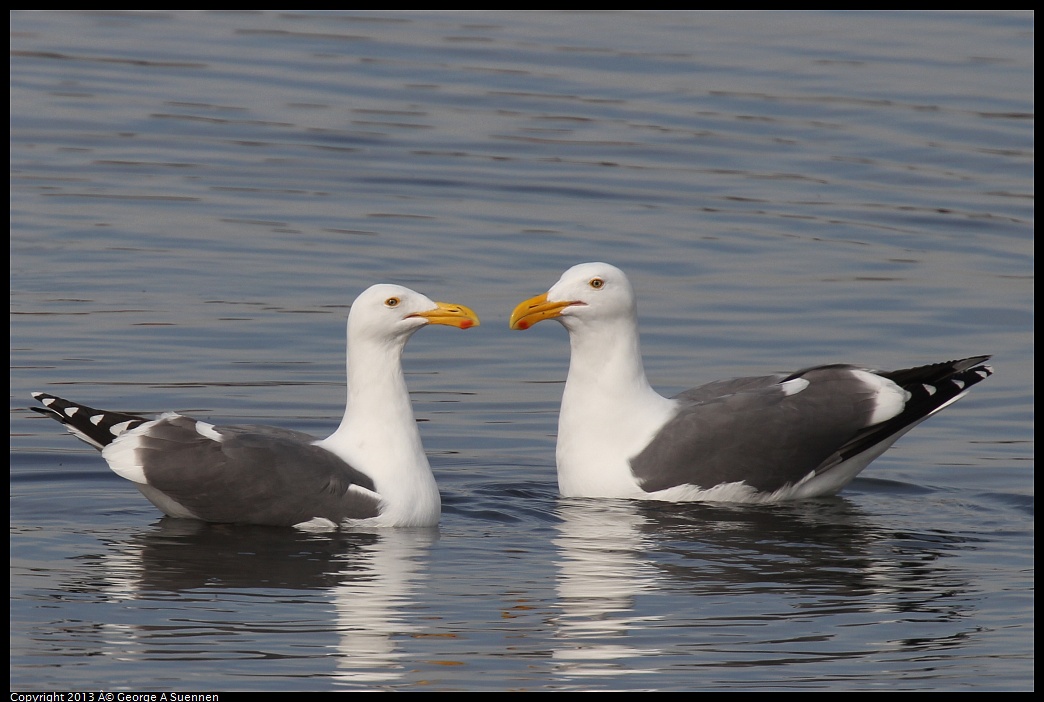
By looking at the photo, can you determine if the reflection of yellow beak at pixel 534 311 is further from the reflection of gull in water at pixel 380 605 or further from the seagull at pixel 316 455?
the reflection of gull in water at pixel 380 605

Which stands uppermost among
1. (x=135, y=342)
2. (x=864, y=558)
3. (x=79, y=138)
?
(x=79, y=138)

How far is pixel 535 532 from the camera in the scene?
442 inches

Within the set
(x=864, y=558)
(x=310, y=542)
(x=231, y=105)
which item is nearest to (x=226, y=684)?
(x=310, y=542)

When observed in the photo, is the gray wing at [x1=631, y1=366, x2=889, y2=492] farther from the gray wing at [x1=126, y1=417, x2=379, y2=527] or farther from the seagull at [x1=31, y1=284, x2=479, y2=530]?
the gray wing at [x1=126, y1=417, x2=379, y2=527]

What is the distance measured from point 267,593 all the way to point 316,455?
4.13 feet

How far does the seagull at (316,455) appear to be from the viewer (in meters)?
10.8

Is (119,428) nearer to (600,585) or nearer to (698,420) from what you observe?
(600,585)

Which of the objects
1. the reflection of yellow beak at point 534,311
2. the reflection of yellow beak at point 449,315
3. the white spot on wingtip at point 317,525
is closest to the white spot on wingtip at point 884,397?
the reflection of yellow beak at point 534,311

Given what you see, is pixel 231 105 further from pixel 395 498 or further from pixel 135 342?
pixel 395 498

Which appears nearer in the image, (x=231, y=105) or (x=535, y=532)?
(x=535, y=532)

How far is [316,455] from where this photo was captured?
35.8ft

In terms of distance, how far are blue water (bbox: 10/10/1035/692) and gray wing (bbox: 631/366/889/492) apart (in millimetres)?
301

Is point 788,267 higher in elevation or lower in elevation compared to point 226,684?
higher

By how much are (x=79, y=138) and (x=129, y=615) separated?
13809mm
